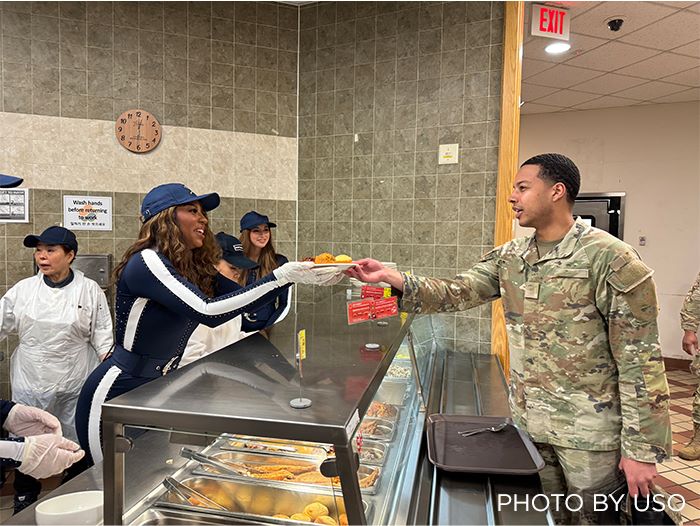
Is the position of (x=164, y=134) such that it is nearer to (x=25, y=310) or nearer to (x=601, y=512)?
(x=25, y=310)

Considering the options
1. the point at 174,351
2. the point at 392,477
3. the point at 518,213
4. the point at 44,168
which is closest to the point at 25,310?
the point at 44,168

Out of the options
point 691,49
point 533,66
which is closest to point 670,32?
point 691,49

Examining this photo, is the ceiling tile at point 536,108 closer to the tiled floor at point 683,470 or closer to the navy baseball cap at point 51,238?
the tiled floor at point 683,470

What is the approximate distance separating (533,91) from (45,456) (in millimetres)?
6240

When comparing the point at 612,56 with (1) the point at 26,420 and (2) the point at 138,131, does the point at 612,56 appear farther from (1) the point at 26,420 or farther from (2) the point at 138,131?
(1) the point at 26,420

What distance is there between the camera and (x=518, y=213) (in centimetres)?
189

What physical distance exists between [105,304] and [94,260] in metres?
0.65

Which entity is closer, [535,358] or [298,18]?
[535,358]

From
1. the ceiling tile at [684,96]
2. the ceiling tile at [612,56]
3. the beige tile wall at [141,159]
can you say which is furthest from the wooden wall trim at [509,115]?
the ceiling tile at [684,96]

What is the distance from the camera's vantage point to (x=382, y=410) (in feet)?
6.15

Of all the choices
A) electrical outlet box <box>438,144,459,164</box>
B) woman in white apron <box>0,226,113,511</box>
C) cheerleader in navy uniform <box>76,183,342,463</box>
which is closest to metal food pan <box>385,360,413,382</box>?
cheerleader in navy uniform <box>76,183,342,463</box>

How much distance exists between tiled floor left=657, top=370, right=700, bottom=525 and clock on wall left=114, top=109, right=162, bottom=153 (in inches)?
185

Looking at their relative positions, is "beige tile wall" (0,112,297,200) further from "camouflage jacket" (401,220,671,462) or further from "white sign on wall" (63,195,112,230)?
"camouflage jacket" (401,220,671,462)

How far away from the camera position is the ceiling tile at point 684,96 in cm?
606
